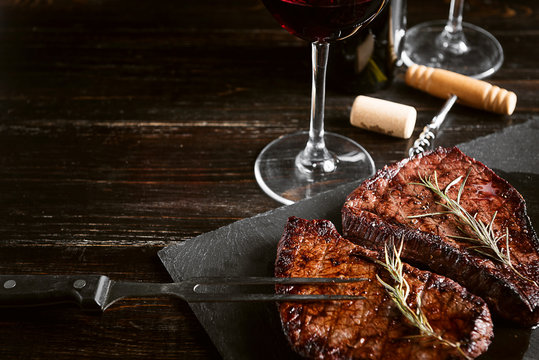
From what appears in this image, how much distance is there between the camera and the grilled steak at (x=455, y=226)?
1448 mm

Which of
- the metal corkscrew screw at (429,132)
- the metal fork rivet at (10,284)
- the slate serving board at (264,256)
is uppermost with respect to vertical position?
the metal fork rivet at (10,284)

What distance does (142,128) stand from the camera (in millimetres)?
2271

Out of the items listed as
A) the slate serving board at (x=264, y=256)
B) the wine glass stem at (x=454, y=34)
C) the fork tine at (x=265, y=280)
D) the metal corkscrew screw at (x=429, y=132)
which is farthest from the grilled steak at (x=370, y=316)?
the wine glass stem at (x=454, y=34)

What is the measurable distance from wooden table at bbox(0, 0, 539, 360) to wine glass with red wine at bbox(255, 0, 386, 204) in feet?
0.20


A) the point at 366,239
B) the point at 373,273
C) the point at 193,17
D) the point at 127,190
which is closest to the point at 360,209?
the point at 366,239

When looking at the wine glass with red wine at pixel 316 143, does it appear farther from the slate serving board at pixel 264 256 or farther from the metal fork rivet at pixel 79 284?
the metal fork rivet at pixel 79 284

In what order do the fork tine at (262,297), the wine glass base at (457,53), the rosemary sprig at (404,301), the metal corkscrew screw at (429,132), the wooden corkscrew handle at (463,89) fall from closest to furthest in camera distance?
the rosemary sprig at (404,301)
the fork tine at (262,297)
the metal corkscrew screw at (429,132)
the wooden corkscrew handle at (463,89)
the wine glass base at (457,53)

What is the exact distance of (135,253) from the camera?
1.77 m

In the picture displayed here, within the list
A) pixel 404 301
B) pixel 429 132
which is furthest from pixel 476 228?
pixel 429 132

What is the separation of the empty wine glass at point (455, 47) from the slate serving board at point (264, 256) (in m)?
0.46

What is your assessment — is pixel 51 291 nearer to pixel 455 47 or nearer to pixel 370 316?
pixel 370 316

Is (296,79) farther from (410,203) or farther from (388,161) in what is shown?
(410,203)

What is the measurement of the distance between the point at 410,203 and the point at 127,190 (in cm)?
92

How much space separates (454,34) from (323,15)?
131 centimetres
